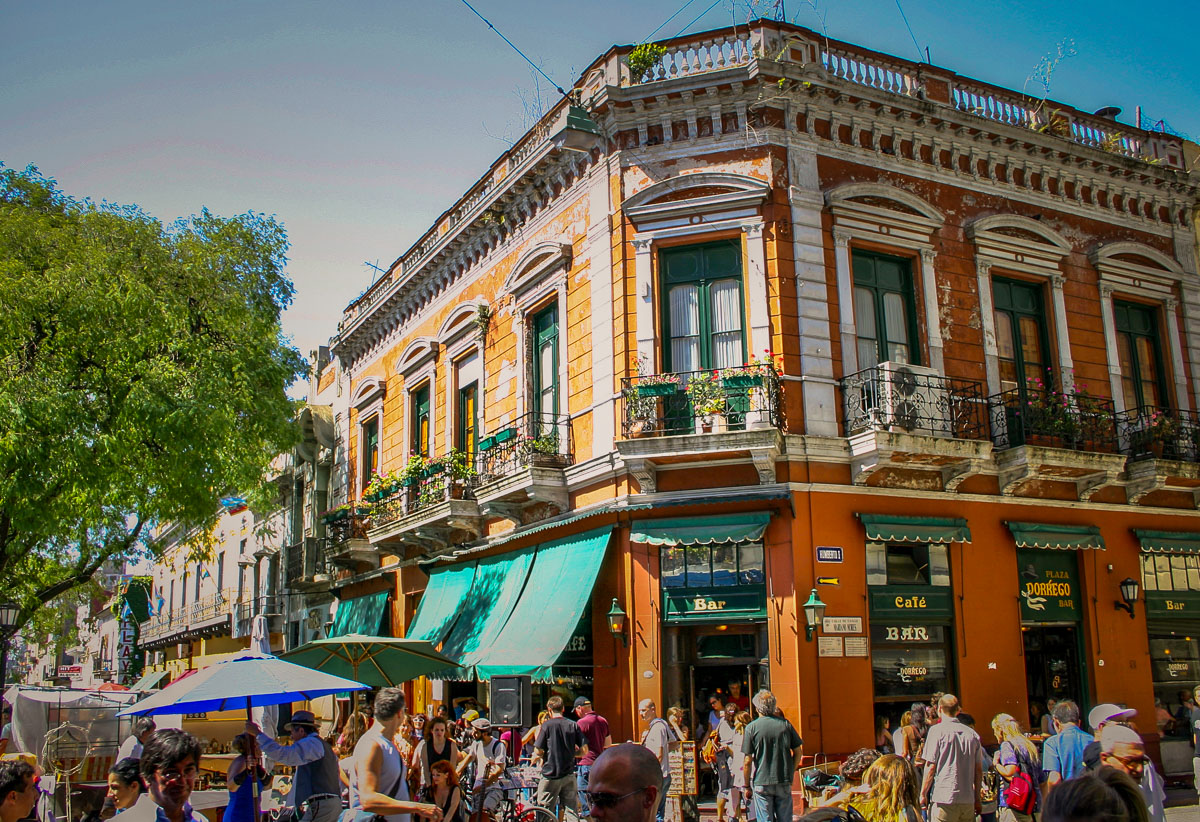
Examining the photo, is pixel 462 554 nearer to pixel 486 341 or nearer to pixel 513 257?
pixel 486 341

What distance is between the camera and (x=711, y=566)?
47.6 feet

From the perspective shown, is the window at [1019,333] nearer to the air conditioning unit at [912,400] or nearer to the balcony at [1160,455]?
the balcony at [1160,455]

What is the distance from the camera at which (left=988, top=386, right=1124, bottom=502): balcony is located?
15.1m

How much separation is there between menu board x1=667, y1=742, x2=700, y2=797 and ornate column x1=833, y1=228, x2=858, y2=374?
19.0 ft

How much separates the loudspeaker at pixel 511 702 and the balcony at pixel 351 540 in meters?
9.22

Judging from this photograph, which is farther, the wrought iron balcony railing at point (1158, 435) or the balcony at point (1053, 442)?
the wrought iron balcony railing at point (1158, 435)

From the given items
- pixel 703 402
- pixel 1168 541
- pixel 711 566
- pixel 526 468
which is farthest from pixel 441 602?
pixel 1168 541

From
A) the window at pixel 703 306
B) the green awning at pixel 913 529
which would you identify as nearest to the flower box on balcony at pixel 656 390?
the window at pixel 703 306

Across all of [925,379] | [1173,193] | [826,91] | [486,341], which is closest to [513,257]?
[486,341]

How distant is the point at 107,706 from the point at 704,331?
12.2 metres

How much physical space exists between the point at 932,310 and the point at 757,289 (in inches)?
115

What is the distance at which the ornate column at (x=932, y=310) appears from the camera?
15.5 m

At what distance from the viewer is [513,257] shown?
18.9 meters

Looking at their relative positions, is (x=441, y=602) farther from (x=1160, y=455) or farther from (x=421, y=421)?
(x=1160, y=455)
